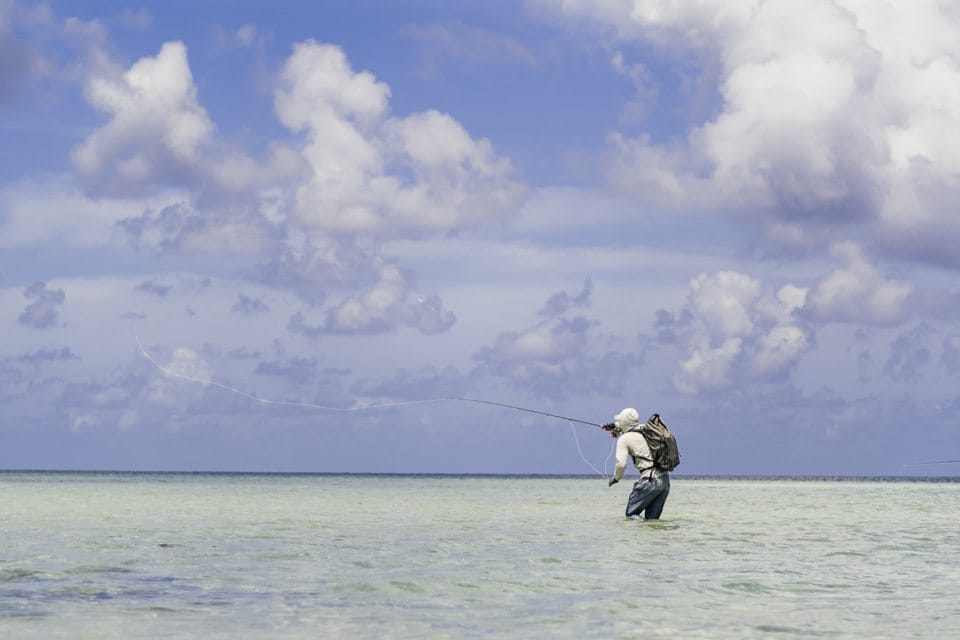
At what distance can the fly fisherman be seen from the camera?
22922mm

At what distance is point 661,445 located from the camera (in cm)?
2298

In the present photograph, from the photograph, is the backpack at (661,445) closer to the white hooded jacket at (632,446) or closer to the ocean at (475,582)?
the white hooded jacket at (632,446)

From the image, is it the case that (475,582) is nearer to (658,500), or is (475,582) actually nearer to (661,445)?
(661,445)

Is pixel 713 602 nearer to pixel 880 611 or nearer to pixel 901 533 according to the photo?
pixel 880 611

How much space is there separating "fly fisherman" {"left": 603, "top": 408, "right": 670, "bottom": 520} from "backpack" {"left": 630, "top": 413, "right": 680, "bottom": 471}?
9cm

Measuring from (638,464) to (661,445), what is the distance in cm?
66

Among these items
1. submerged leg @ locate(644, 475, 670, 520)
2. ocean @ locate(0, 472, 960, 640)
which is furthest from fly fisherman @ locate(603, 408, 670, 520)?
ocean @ locate(0, 472, 960, 640)

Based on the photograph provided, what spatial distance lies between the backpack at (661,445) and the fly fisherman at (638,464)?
0.31 feet

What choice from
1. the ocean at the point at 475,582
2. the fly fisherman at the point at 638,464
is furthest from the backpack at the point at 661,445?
the ocean at the point at 475,582

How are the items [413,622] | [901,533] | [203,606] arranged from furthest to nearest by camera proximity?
[901,533], [203,606], [413,622]

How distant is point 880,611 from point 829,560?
5759 millimetres

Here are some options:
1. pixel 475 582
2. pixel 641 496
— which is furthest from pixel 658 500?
pixel 475 582

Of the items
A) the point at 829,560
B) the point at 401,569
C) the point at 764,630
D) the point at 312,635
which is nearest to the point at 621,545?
the point at 829,560

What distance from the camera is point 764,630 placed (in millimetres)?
10383
